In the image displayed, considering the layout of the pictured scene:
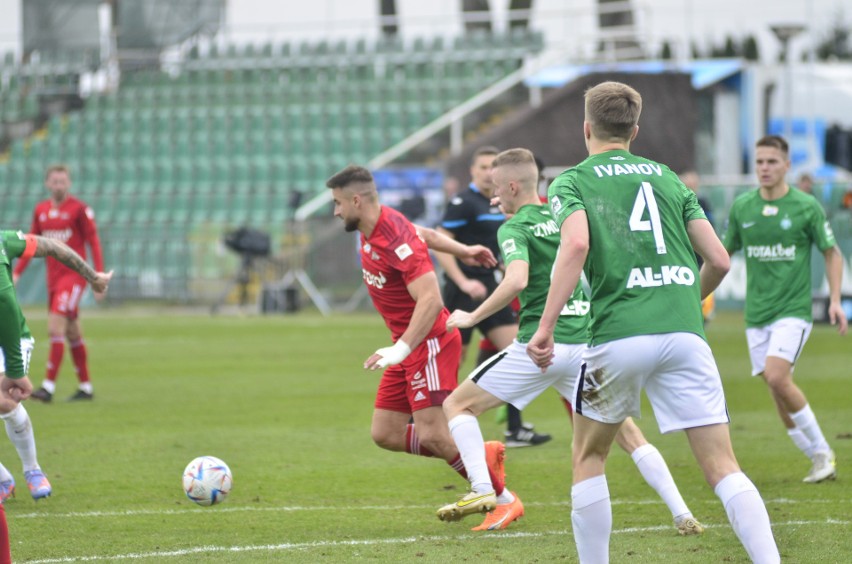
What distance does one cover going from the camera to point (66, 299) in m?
13.1

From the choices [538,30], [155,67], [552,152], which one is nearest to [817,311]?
[552,152]

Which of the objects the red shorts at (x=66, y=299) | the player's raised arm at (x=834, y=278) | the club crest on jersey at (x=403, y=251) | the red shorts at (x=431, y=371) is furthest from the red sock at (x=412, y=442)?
the red shorts at (x=66, y=299)

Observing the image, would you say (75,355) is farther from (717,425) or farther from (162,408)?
(717,425)

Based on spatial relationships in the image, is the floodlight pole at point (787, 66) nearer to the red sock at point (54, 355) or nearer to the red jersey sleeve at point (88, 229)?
the red jersey sleeve at point (88, 229)

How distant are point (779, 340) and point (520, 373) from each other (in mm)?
2571

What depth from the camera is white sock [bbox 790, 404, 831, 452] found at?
859 centimetres

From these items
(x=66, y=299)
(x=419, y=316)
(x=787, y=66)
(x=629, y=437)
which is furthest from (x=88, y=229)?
(x=787, y=66)

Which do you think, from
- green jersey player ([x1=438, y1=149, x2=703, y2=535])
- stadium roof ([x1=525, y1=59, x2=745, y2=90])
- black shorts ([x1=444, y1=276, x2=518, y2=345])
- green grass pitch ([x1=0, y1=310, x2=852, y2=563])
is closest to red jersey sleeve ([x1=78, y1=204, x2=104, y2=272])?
green grass pitch ([x1=0, y1=310, x2=852, y2=563])

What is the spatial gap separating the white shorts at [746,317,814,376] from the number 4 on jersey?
3.77m

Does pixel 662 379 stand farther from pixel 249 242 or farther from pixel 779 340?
pixel 249 242

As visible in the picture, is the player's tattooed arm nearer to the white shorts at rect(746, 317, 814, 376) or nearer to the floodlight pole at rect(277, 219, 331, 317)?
the white shorts at rect(746, 317, 814, 376)

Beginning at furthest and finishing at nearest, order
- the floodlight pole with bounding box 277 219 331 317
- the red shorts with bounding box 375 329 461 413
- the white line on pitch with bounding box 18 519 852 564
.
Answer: the floodlight pole with bounding box 277 219 331 317 < the red shorts with bounding box 375 329 461 413 < the white line on pitch with bounding box 18 519 852 564

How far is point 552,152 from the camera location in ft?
93.2

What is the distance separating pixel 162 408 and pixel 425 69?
20435mm
